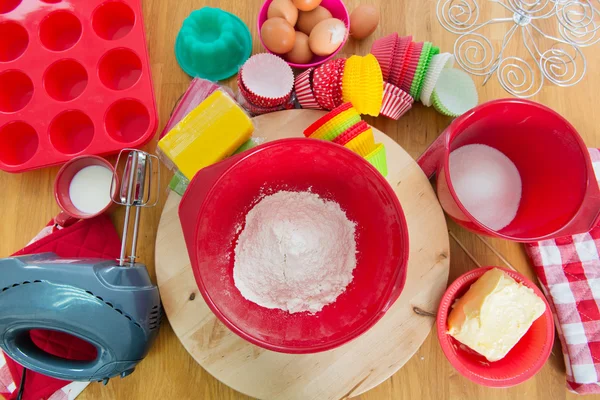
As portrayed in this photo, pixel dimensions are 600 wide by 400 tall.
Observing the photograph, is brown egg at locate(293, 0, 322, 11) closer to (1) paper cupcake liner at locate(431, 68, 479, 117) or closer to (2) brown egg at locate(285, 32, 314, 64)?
(2) brown egg at locate(285, 32, 314, 64)

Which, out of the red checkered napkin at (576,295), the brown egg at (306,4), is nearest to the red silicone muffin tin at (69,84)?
the brown egg at (306,4)

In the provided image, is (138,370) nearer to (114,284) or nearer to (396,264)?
(114,284)

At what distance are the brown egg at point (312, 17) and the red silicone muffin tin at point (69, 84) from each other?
0.97ft

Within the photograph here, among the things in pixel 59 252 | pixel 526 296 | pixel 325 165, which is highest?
pixel 325 165

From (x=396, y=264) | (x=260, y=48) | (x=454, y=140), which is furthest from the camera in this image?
(x=260, y=48)

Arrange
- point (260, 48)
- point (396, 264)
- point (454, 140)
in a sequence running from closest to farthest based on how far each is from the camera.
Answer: point (396, 264) → point (454, 140) → point (260, 48)

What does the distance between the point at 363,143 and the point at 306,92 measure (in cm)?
14

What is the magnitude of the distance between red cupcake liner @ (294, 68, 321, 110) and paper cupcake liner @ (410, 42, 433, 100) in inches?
7.0

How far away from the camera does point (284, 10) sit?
0.66m

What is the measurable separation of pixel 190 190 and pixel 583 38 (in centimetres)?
84

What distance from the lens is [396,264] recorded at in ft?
1.58

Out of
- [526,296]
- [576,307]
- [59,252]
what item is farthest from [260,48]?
[576,307]

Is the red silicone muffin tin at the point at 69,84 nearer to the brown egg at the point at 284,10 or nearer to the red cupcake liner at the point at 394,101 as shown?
the brown egg at the point at 284,10

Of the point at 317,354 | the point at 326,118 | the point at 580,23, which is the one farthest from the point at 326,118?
the point at 580,23
